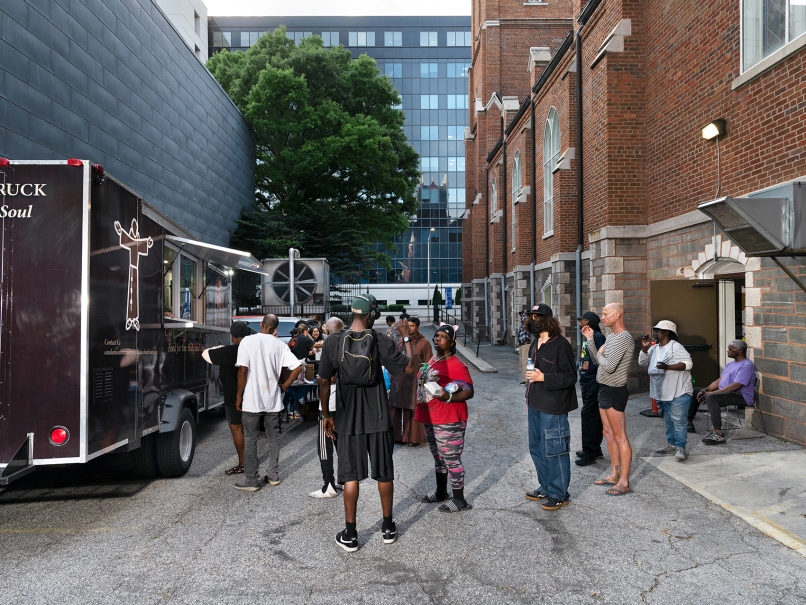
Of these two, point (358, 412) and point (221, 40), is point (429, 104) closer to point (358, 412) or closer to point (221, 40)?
point (221, 40)

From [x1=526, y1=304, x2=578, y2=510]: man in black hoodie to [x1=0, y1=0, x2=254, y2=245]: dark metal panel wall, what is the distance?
9881 millimetres

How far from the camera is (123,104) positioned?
16.2 metres

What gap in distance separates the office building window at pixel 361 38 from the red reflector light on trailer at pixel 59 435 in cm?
7761

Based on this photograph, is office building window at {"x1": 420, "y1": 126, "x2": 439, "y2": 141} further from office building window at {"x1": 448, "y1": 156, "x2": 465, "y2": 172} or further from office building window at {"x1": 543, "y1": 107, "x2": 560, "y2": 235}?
office building window at {"x1": 543, "y1": 107, "x2": 560, "y2": 235}

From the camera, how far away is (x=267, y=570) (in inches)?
169

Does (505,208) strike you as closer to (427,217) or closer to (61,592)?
A: (61,592)

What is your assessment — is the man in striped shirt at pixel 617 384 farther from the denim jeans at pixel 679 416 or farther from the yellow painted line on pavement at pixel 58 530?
the yellow painted line on pavement at pixel 58 530

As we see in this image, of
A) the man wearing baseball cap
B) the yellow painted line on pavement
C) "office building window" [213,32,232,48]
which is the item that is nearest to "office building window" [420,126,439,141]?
"office building window" [213,32,232,48]

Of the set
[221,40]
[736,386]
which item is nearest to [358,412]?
[736,386]

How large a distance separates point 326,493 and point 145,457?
6.48ft

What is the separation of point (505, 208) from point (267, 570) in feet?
82.9

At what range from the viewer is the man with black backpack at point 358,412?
15.2ft

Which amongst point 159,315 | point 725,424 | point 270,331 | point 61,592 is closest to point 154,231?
point 159,315

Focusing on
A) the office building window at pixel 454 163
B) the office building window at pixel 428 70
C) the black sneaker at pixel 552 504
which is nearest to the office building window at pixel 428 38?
the office building window at pixel 428 70
